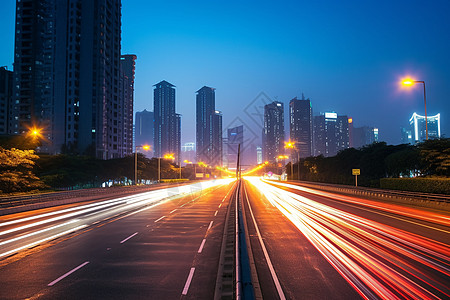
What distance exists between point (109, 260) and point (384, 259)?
9.31m

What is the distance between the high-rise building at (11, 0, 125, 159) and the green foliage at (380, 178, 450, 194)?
91.4 metres

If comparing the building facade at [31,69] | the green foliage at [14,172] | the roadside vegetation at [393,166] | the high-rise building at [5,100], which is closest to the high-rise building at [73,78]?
the building facade at [31,69]

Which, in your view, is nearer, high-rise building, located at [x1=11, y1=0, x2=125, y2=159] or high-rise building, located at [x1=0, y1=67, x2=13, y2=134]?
high-rise building, located at [x1=11, y1=0, x2=125, y2=159]

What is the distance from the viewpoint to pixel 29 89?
Answer: 11869cm

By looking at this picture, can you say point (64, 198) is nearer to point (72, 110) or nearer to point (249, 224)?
point (249, 224)

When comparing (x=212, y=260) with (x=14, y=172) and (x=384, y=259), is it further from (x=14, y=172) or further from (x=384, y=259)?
(x=14, y=172)

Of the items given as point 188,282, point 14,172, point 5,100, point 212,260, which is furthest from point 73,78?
Answer: point 188,282

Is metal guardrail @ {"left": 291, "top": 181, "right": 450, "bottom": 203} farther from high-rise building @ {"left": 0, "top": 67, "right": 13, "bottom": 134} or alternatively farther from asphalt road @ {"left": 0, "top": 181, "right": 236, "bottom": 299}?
high-rise building @ {"left": 0, "top": 67, "right": 13, "bottom": 134}

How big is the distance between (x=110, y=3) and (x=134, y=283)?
129924 millimetres

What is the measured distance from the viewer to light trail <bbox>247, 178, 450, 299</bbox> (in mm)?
7816

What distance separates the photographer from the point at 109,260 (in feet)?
35.6

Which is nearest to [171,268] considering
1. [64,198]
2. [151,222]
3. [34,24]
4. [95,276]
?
[95,276]

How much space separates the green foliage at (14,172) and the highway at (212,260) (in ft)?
70.1

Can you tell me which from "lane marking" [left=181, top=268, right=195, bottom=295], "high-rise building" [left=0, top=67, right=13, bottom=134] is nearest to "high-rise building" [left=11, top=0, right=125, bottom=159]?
"high-rise building" [left=0, top=67, right=13, bottom=134]
